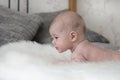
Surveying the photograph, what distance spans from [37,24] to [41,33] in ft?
0.30

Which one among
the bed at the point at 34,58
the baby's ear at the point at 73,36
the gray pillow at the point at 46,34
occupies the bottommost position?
the gray pillow at the point at 46,34

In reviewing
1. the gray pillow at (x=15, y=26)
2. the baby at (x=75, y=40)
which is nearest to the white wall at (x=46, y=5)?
the gray pillow at (x=15, y=26)

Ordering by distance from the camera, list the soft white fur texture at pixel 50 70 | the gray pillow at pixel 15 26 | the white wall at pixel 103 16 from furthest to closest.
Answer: the white wall at pixel 103 16 < the gray pillow at pixel 15 26 < the soft white fur texture at pixel 50 70

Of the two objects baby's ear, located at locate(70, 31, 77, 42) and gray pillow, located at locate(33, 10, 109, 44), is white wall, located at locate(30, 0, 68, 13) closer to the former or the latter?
gray pillow, located at locate(33, 10, 109, 44)

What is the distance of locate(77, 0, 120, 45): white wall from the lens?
81.7 inches

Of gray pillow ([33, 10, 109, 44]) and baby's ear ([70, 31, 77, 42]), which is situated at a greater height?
baby's ear ([70, 31, 77, 42])

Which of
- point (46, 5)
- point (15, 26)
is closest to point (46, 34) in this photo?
point (15, 26)

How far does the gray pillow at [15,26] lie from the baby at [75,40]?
349 mm

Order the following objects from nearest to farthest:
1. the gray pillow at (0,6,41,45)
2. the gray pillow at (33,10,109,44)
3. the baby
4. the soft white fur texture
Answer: the soft white fur texture < the baby < the gray pillow at (0,6,41,45) < the gray pillow at (33,10,109,44)

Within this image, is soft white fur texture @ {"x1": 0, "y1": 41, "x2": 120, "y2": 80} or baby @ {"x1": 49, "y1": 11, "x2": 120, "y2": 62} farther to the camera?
baby @ {"x1": 49, "y1": 11, "x2": 120, "y2": 62}

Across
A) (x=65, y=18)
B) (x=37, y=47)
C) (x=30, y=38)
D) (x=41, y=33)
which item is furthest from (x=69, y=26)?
(x=41, y=33)

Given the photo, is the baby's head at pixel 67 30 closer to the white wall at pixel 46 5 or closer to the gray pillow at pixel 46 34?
the gray pillow at pixel 46 34

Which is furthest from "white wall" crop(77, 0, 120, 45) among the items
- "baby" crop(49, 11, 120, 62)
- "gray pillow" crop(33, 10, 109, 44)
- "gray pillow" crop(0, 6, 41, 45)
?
"baby" crop(49, 11, 120, 62)

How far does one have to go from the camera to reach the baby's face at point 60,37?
106 cm
